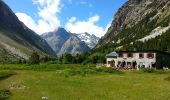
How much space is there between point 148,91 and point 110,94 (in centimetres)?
580

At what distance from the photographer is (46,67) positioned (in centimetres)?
10175

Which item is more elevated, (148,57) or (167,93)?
(148,57)

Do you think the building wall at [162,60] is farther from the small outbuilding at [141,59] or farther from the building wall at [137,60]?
the building wall at [137,60]

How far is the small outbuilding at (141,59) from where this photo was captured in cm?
12212

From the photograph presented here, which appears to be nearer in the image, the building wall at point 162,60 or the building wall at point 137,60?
the building wall at point 137,60

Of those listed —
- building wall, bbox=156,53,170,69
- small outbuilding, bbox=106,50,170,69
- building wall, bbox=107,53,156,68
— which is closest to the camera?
small outbuilding, bbox=106,50,170,69

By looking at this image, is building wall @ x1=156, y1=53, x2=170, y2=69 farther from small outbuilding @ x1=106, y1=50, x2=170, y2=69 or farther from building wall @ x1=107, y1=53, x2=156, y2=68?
building wall @ x1=107, y1=53, x2=156, y2=68

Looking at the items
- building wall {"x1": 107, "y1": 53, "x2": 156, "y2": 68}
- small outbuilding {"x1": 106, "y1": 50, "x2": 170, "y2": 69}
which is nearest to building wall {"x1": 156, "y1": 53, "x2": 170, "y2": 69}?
small outbuilding {"x1": 106, "y1": 50, "x2": 170, "y2": 69}

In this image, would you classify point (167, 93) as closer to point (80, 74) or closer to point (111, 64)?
point (80, 74)

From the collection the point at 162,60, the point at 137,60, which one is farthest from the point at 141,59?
the point at 162,60

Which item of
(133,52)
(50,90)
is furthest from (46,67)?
(50,90)

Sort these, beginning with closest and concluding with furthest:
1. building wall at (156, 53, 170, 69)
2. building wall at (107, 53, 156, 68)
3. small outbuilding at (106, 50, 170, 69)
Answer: small outbuilding at (106, 50, 170, 69) → building wall at (107, 53, 156, 68) → building wall at (156, 53, 170, 69)

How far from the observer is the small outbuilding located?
122125 millimetres

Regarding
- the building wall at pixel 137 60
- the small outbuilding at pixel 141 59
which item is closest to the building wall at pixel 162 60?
the small outbuilding at pixel 141 59
